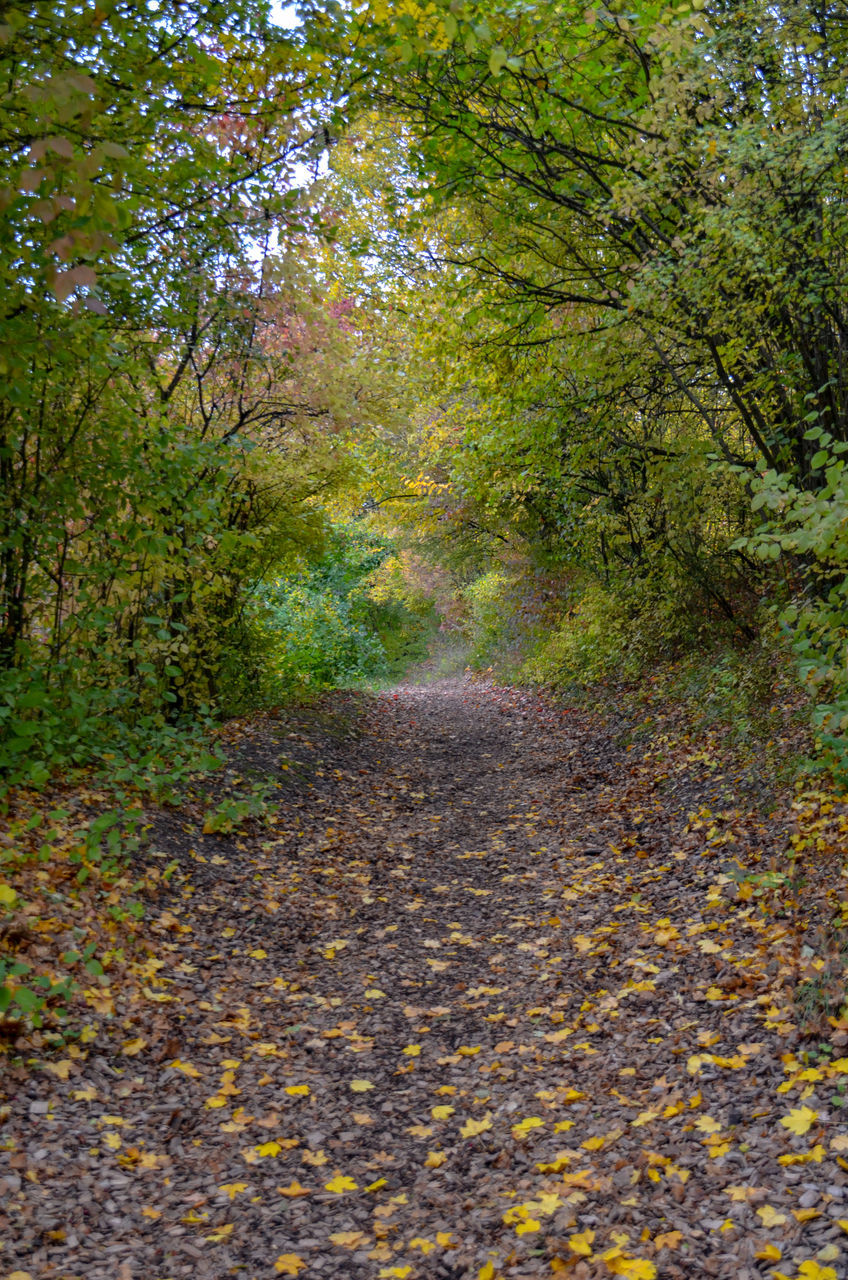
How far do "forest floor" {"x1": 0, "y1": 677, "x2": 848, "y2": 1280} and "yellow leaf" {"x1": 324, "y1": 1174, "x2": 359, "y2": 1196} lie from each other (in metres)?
0.01

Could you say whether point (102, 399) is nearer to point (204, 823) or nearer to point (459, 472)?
point (204, 823)

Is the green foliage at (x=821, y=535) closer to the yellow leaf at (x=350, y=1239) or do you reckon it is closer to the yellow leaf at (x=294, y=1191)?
the yellow leaf at (x=350, y=1239)

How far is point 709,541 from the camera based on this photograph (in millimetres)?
9586

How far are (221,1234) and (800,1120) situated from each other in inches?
84.8

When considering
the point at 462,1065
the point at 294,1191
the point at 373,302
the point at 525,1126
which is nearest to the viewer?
the point at 294,1191

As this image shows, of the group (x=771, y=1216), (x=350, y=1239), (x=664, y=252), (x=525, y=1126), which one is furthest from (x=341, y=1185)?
(x=664, y=252)

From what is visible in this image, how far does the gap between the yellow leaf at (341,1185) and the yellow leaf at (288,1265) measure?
387mm

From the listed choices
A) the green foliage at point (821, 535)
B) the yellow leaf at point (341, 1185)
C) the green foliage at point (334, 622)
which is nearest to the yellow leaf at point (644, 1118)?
the yellow leaf at point (341, 1185)

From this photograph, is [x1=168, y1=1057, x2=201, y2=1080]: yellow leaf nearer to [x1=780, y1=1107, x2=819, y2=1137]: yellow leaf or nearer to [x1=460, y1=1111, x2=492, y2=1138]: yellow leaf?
[x1=460, y1=1111, x2=492, y2=1138]: yellow leaf

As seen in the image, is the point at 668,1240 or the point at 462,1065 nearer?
the point at 668,1240

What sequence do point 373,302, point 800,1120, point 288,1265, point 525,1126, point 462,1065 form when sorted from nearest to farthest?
point 288,1265
point 800,1120
point 525,1126
point 462,1065
point 373,302

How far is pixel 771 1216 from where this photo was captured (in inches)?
108

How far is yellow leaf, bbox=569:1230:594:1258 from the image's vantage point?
2.76 m

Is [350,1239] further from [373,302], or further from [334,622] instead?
[334,622]
